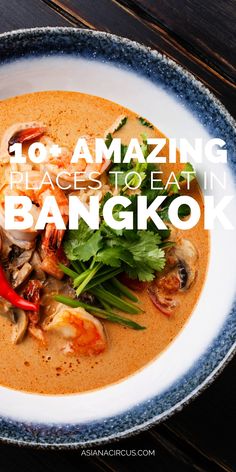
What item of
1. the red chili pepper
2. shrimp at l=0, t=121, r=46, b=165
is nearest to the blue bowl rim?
shrimp at l=0, t=121, r=46, b=165

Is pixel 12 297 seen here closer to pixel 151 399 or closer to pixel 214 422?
pixel 151 399

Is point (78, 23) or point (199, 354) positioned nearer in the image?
point (199, 354)

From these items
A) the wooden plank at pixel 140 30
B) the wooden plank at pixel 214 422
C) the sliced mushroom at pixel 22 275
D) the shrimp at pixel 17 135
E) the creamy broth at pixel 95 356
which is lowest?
the wooden plank at pixel 214 422

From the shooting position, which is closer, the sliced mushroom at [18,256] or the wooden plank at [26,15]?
the sliced mushroom at [18,256]

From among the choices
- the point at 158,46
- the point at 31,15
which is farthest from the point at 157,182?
the point at 31,15

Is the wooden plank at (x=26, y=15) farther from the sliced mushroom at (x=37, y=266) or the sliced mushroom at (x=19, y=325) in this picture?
the sliced mushroom at (x=19, y=325)

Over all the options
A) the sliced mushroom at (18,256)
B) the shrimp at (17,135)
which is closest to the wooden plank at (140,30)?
the shrimp at (17,135)

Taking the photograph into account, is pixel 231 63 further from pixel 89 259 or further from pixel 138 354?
pixel 138 354

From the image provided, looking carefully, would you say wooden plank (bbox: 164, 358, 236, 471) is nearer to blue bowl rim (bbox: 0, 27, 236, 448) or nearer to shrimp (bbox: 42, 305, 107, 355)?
blue bowl rim (bbox: 0, 27, 236, 448)
